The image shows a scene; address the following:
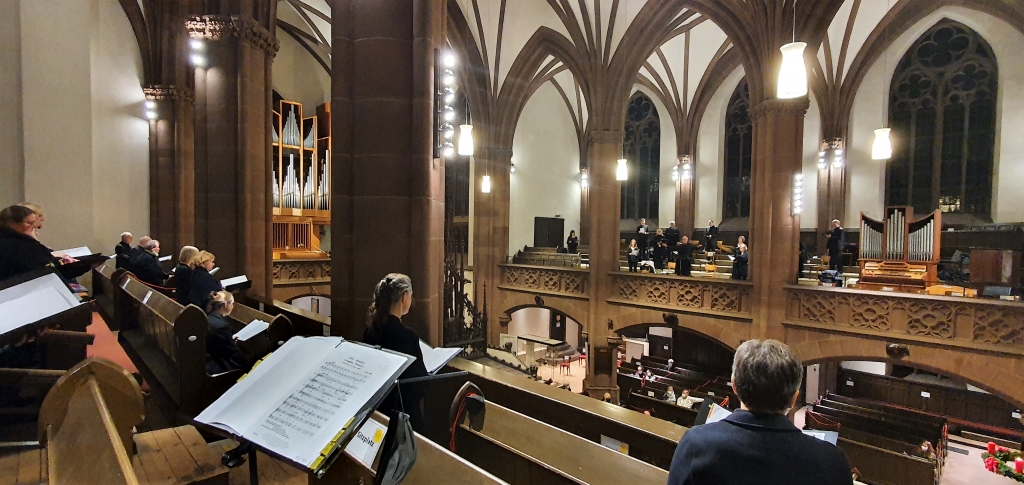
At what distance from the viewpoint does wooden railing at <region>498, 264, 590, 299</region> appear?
1306 centimetres

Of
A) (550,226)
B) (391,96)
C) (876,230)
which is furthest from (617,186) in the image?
(391,96)

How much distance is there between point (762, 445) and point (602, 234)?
37.0 feet

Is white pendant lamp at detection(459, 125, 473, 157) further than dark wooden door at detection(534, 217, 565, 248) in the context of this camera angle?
No

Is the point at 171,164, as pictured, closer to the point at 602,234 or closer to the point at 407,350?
the point at 602,234

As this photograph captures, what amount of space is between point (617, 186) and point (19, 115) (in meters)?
11.1

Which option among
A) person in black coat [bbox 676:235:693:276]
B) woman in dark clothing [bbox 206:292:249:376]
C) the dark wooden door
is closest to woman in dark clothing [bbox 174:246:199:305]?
woman in dark clothing [bbox 206:292:249:376]

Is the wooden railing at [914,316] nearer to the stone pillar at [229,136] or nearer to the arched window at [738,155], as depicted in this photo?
the arched window at [738,155]

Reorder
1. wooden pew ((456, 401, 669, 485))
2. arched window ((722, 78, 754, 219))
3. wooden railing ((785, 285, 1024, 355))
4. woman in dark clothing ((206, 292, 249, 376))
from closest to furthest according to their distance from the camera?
wooden pew ((456, 401, 669, 485)) < woman in dark clothing ((206, 292, 249, 376)) < wooden railing ((785, 285, 1024, 355)) < arched window ((722, 78, 754, 219))

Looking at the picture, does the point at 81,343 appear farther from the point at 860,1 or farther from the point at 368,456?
the point at 860,1

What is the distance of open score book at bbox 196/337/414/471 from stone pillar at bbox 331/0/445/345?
2.16 meters

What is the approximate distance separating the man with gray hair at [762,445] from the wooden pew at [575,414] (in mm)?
929

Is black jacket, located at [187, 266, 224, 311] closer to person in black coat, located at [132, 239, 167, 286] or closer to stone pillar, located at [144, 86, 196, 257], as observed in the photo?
person in black coat, located at [132, 239, 167, 286]

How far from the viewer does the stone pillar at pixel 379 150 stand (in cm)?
395

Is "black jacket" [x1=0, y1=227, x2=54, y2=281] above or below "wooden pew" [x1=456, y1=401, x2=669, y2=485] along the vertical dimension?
above
